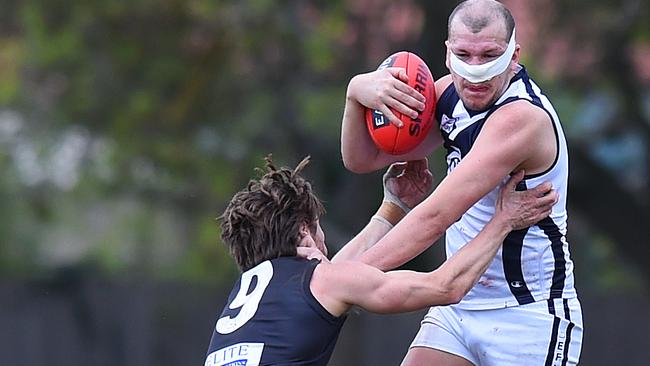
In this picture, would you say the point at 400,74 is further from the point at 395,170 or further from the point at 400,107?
the point at 395,170

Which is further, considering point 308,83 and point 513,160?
point 308,83

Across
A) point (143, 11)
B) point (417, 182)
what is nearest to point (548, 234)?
point (417, 182)

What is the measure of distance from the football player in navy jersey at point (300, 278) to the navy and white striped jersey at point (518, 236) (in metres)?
0.16

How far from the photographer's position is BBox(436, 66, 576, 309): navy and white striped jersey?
536 centimetres

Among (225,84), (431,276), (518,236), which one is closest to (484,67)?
(518,236)

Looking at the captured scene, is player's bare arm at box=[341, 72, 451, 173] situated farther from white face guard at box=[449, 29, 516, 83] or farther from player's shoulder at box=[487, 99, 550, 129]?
player's shoulder at box=[487, 99, 550, 129]

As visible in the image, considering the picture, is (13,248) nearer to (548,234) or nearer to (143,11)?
(143,11)

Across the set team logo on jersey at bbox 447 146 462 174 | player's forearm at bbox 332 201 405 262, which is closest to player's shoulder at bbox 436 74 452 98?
team logo on jersey at bbox 447 146 462 174

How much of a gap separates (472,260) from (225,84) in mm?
10655

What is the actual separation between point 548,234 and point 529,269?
16cm

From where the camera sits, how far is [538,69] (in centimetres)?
1633

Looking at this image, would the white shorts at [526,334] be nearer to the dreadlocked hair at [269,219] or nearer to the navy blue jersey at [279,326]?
the navy blue jersey at [279,326]

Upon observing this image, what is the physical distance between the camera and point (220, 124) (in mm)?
15688

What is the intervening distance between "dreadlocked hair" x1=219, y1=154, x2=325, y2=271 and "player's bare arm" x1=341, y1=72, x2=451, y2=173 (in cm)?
49
